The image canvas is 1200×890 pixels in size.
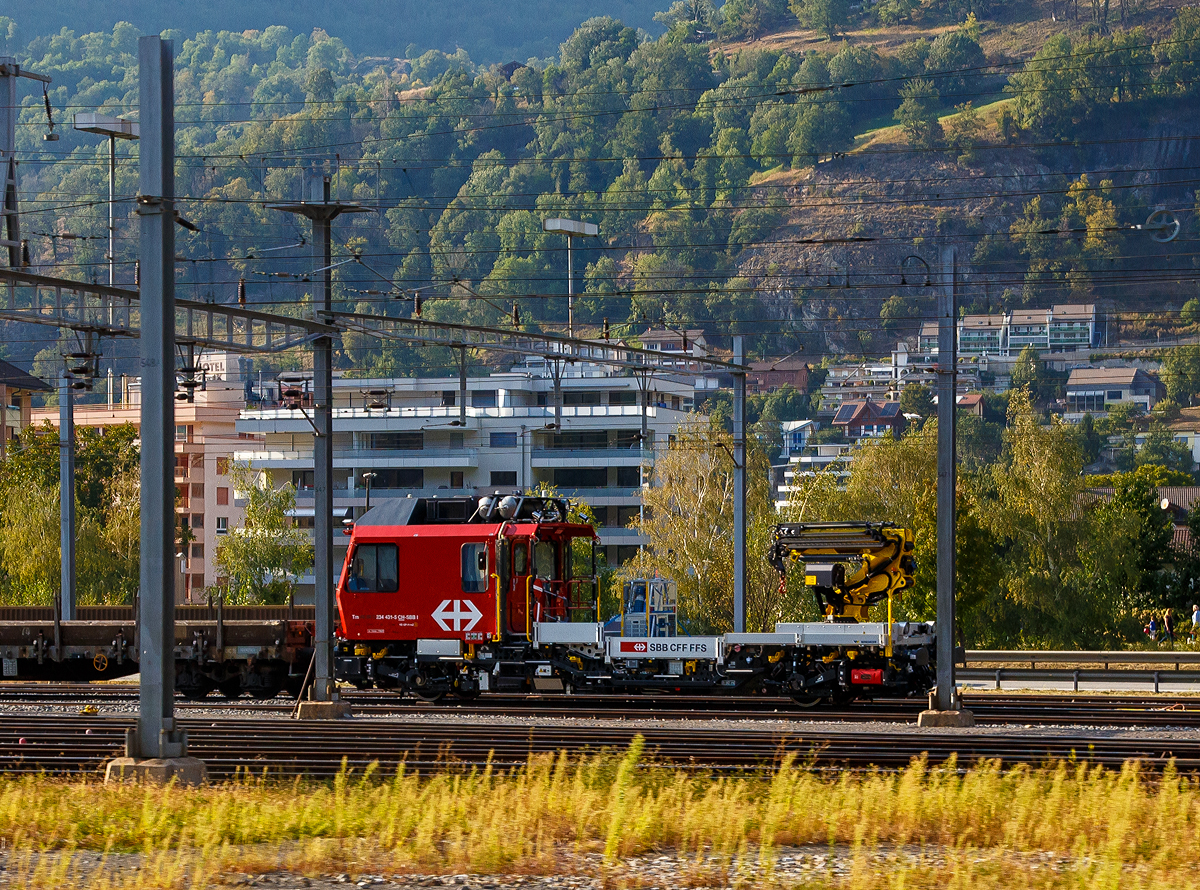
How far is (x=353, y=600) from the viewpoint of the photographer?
2722 cm

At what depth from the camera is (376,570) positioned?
27234 millimetres

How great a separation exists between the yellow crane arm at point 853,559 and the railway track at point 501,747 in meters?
6.23

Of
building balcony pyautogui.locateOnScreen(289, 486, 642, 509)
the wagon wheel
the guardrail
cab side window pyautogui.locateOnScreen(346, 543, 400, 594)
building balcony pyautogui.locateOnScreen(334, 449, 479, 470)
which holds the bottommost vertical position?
the guardrail

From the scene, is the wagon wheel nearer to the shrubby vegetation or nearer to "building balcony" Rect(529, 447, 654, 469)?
the shrubby vegetation

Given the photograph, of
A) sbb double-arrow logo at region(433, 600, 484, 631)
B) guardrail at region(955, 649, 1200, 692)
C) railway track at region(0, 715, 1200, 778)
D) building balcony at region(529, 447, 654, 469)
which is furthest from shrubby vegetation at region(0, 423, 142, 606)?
railway track at region(0, 715, 1200, 778)

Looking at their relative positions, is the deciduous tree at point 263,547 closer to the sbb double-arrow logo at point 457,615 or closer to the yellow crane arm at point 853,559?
the sbb double-arrow logo at point 457,615

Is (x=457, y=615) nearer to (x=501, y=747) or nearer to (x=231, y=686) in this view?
(x=231, y=686)

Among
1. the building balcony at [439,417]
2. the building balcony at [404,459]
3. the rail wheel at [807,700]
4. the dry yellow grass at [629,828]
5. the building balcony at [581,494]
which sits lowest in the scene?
the rail wheel at [807,700]

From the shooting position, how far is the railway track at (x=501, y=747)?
666 inches

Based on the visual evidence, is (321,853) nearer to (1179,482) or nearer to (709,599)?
(709,599)

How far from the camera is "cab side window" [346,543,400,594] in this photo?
27062 millimetres

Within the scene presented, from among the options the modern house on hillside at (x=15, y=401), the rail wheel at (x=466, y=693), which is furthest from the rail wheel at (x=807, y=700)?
the modern house on hillside at (x=15, y=401)

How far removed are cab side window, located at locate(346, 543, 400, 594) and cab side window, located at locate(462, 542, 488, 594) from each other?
4.68 feet

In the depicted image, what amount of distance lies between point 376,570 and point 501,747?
9.35 metres
